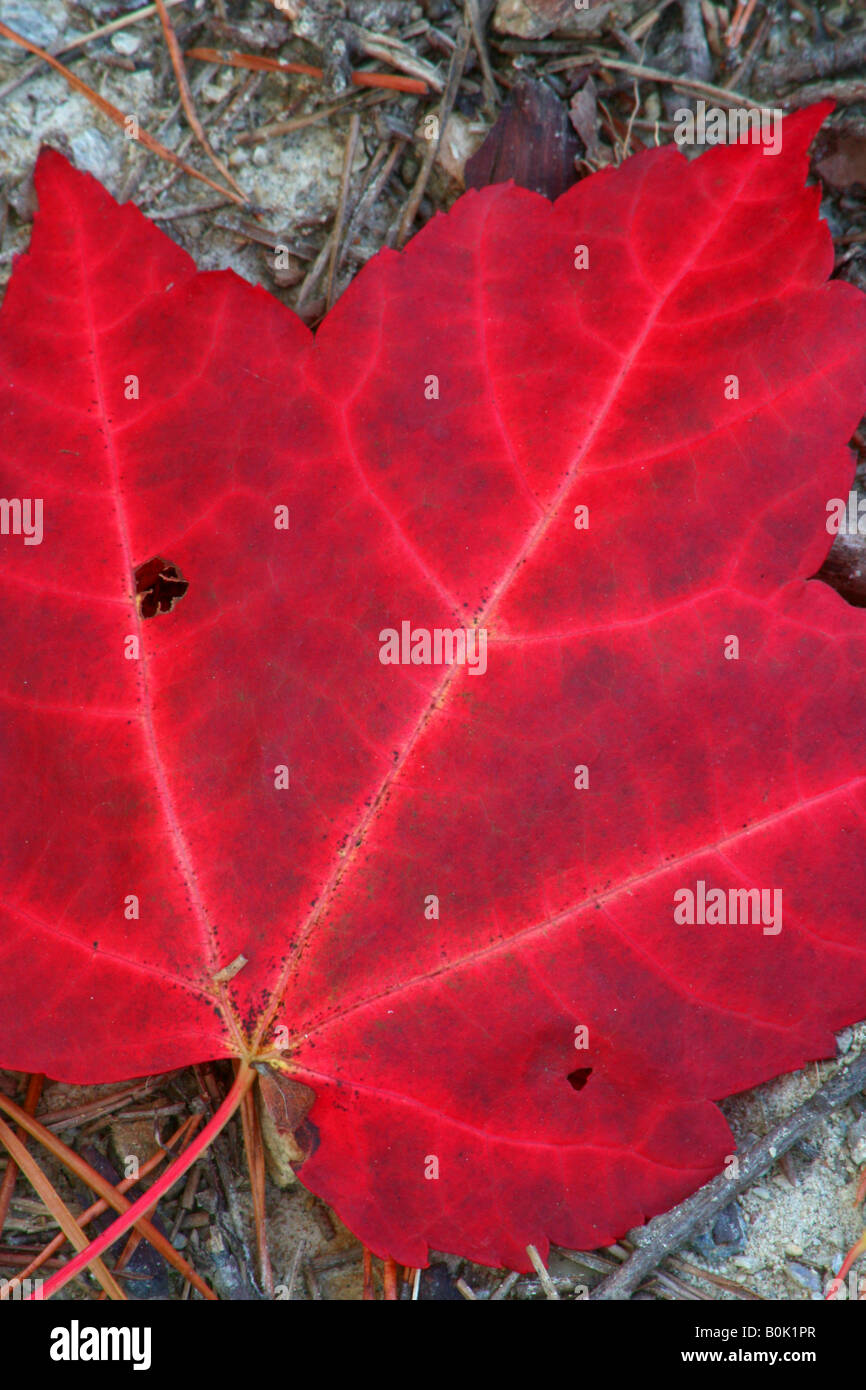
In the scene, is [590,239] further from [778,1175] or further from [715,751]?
[778,1175]

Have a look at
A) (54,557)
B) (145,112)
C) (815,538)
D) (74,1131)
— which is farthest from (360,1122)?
(145,112)

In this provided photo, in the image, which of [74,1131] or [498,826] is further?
[74,1131]

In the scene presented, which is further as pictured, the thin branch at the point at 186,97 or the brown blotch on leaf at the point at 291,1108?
the thin branch at the point at 186,97

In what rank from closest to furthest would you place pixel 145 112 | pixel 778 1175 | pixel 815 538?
pixel 815 538 → pixel 778 1175 → pixel 145 112

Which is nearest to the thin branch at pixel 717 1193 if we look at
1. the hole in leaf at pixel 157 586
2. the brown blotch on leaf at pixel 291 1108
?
the brown blotch on leaf at pixel 291 1108

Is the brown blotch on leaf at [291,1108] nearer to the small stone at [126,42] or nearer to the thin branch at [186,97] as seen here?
the thin branch at [186,97]

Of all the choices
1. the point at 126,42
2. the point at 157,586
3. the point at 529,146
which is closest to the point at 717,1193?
the point at 157,586
